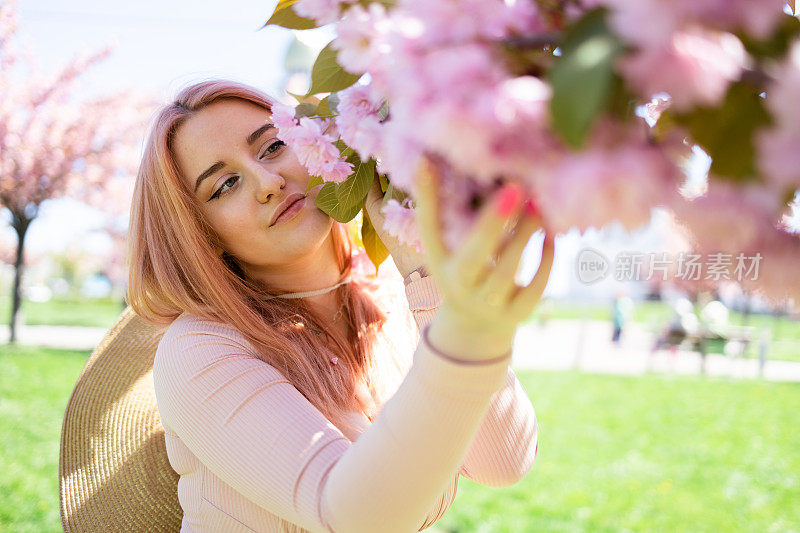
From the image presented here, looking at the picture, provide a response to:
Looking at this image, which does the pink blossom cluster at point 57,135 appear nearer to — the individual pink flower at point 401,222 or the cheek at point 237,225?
the cheek at point 237,225

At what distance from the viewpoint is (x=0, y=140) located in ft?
26.3

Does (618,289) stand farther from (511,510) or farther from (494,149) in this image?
(494,149)

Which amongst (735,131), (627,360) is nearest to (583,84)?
(735,131)

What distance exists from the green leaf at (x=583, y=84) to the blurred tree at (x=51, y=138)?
8.69 m

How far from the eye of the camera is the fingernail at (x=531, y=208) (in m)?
0.59

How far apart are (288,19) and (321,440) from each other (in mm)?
653

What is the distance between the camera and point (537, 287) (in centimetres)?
70

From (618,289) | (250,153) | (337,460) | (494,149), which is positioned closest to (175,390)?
(337,460)

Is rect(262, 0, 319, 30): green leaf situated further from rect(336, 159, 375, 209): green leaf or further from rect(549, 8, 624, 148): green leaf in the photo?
rect(549, 8, 624, 148): green leaf

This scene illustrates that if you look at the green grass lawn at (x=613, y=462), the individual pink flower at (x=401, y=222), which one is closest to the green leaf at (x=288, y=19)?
the individual pink flower at (x=401, y=222)

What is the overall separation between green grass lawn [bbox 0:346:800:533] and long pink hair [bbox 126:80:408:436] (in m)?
2.40

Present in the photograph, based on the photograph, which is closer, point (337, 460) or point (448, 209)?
point (448, 209)

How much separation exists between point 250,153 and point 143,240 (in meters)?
0.34

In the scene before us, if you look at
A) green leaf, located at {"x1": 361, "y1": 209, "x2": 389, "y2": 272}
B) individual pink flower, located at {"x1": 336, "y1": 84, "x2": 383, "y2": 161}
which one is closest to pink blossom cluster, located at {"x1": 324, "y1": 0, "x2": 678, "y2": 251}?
individual pink flower, located at {"x1": 336, "y1": 84, "x2": 383, "y2": 161}
